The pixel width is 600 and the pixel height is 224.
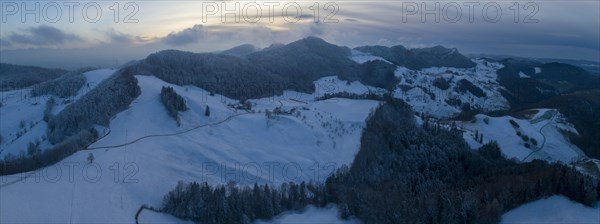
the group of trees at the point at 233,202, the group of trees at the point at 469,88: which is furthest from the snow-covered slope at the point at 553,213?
the group of trees at the point at 469,88

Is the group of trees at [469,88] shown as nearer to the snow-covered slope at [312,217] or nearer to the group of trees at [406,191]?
the group of trees at [406,191]

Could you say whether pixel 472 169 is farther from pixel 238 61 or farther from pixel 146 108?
pixel 238 61

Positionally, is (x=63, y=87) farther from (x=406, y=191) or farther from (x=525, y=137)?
(x=525, y=137)

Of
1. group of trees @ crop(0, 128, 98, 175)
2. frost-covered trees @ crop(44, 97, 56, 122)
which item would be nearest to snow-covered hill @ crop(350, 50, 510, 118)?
frost-covered trees @ crop(44, 97, 56, 122)

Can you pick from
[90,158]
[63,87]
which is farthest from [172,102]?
[63,87]

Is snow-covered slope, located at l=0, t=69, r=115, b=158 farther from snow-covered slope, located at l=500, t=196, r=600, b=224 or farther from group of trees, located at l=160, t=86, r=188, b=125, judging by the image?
snow-covered slope, located at l=500, t=196, r=600, b=224

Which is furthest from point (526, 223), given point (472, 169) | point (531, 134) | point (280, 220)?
point (531, 134)
